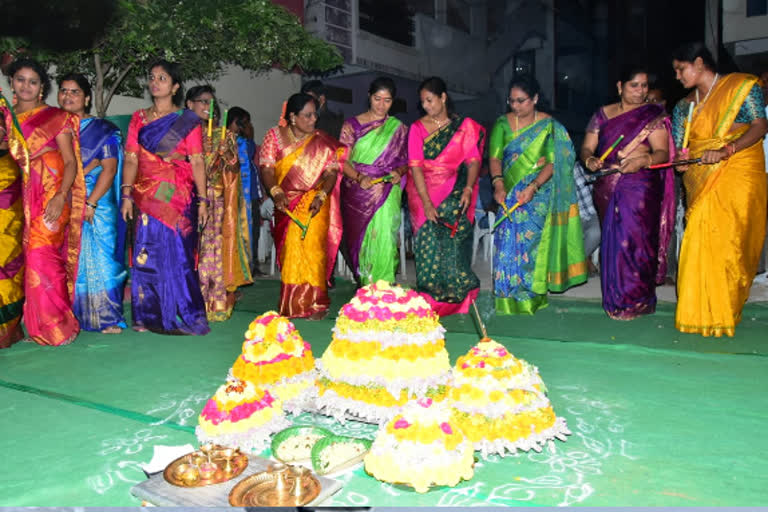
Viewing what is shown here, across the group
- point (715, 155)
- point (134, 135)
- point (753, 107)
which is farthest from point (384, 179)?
point (753, 107)

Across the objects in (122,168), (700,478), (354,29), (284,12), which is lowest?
(700,478)

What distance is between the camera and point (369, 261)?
19.1 ft

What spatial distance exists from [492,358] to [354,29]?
10.8m

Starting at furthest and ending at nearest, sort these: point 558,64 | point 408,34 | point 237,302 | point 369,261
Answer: point 558,64 → point 408,34 → point 237,302 → point 369,261

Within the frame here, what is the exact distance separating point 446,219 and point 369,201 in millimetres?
671

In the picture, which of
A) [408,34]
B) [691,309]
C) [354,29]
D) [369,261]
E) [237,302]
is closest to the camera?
[691,309]

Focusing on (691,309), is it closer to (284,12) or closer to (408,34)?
(284,12)

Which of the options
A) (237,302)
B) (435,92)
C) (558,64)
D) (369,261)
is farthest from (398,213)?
(558,64)

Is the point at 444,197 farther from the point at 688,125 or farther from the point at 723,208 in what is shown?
the point at 723,208

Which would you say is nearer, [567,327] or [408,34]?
[567,327]

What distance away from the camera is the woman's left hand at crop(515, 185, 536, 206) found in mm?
5656

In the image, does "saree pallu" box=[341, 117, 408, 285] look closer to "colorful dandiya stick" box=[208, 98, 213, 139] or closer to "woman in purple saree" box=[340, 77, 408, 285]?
"woman in purple saree" box=[340, 77, 408, 285]

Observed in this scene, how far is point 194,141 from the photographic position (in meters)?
5.20

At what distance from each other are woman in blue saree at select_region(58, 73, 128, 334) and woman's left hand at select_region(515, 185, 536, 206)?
3.28 metres
